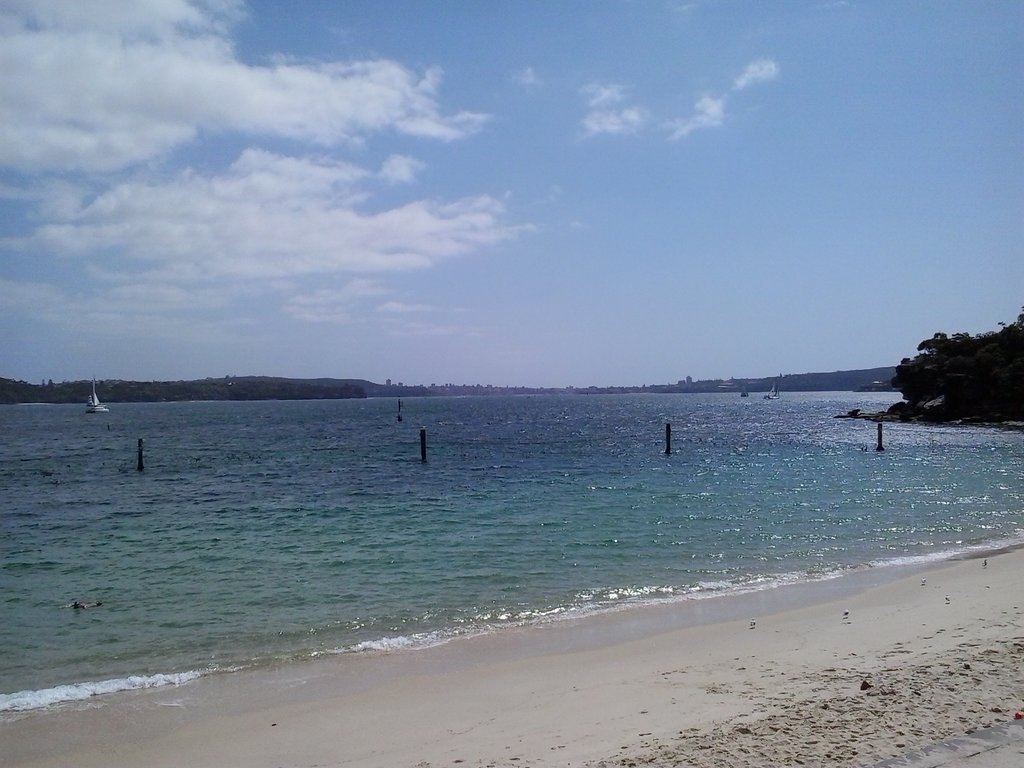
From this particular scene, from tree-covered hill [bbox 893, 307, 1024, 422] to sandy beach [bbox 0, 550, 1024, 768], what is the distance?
72584mm

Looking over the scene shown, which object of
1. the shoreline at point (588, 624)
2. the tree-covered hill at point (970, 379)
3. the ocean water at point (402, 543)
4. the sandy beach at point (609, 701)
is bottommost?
the ocean water at point (402, 543)

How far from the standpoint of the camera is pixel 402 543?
61.7ft

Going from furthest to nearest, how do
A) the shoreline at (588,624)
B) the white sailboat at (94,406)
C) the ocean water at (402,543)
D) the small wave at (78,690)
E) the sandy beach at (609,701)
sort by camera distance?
1. the white sailboat at (94,406)
2. the ocean water at (402,543)
3. the shoreline at (588,624)
4. the small wave at (78,690)
5. the sandy beach at (609,701)

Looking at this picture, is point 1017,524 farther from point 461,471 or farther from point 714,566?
point 461,471

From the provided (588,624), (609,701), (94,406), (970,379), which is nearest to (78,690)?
(609,701)

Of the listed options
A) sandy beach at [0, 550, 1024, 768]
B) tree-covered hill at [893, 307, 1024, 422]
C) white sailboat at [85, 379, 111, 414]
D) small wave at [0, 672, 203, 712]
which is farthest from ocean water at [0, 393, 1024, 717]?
white sailboat at [85, 379, 111, 414]

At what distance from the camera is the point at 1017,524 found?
810 inches

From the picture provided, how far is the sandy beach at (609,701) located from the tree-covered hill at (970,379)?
72584 mm

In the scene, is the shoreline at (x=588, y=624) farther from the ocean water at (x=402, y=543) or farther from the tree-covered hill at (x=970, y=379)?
the tree-covered hill at (x=970, y=379)

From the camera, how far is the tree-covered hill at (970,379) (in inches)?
2830

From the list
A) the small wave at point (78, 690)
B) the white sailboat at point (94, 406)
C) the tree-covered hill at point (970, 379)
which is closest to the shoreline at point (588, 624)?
the small wave at point (78, 690)

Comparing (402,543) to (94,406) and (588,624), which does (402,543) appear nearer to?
(588,624)

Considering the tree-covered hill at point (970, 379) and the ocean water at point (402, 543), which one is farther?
the tree-covered hill at point (970, 379)

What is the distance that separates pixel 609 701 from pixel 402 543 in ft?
38.0
